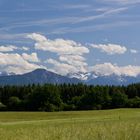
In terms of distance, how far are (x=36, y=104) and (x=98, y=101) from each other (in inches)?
757

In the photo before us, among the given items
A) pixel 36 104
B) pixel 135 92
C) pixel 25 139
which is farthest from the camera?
pixel 135 92

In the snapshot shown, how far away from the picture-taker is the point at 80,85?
169 meters

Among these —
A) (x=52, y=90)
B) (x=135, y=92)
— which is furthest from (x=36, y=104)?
(x=135, y=92)

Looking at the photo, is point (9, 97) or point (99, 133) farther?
point (9, 97)

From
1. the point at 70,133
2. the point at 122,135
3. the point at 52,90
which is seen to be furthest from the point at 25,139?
the point at 52,90

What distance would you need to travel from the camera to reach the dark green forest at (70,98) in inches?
5561

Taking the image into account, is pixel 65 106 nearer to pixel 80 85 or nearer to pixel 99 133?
pixel 80 85

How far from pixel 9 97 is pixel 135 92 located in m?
43.1

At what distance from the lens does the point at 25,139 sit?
46.8ft

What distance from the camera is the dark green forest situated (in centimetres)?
14125

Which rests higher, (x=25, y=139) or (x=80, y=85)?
(x=80, y=85)

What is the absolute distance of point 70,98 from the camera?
157125mm

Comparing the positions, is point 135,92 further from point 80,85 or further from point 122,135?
point 122,135

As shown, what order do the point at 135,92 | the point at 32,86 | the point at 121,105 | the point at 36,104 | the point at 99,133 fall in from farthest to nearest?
the point at 32,86 < the point at 135,92 < the point at 36,104 < the point at 121,105 < the point at 99,133
